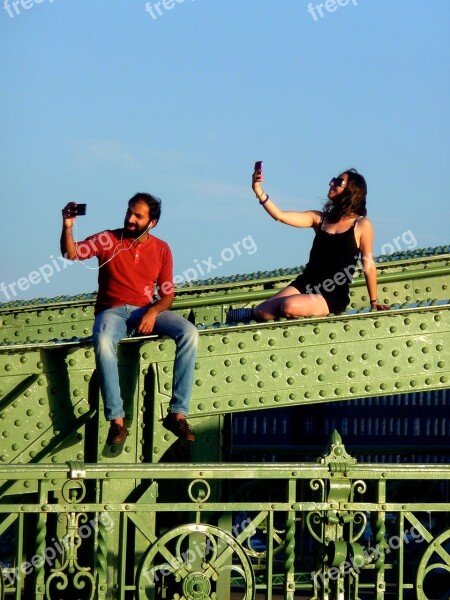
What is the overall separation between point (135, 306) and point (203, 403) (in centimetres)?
76

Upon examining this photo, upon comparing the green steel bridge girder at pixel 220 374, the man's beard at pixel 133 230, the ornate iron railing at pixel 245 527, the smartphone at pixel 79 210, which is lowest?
the ornate iron railing at pixel 245 527

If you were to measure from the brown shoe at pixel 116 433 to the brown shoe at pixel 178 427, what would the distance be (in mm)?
272

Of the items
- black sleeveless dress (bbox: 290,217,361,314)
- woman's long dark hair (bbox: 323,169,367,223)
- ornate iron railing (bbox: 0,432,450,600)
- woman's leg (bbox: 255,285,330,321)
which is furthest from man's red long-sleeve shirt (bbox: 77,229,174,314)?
ornate iron railing (bbox: 0,432,450,600)

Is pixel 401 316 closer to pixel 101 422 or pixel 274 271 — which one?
pixel 101 422

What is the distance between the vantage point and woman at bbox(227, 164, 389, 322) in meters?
8.43

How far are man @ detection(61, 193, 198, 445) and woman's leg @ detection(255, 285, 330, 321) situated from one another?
63 centimetres

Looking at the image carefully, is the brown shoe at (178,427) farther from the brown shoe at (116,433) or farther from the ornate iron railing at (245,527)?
the ornate iron railing at (245,527)

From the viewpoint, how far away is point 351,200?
337 inches

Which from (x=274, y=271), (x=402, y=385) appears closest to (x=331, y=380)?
(x=402, y=385)

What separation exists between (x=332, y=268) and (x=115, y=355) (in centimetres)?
168

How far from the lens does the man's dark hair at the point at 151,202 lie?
8.28 meters

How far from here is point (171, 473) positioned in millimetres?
6426

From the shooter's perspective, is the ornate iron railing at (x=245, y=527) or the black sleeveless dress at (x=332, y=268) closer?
the ornate iron railing at (x=245, y=527)

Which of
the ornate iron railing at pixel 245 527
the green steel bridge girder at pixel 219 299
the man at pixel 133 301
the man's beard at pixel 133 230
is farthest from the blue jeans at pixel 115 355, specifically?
the green steel bridge girder at pixel 219 299
